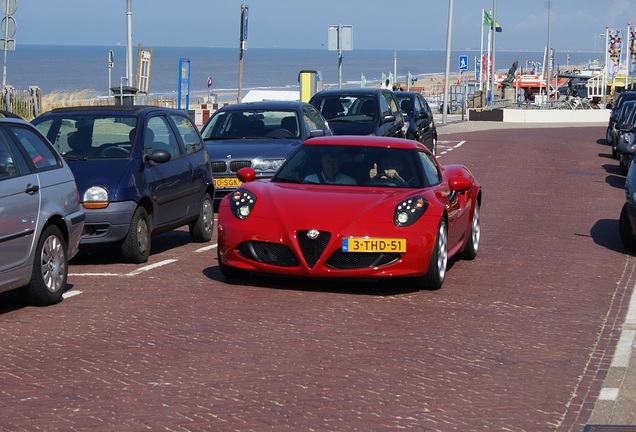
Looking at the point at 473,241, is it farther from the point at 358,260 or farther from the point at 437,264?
the point at 358,260

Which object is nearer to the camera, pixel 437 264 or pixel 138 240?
pixel 437 264

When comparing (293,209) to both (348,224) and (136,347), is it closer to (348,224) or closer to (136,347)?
(348,224)

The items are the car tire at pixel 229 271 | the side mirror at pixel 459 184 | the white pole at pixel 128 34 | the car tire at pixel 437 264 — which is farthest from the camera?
the white pole at pixel 128 34

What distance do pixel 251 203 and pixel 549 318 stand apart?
2.77 metres

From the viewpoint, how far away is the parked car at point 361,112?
23.0 m

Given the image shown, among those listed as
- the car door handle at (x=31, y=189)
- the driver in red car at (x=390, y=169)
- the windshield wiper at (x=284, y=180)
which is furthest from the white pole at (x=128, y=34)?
the car door handle at (x=31, y=189)

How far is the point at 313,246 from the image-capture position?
402 inches

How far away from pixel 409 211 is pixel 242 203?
146cm

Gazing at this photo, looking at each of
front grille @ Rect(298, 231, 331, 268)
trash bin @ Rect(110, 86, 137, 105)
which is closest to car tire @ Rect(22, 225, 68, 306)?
front grille @ Rect(298, 231, 331, 268)

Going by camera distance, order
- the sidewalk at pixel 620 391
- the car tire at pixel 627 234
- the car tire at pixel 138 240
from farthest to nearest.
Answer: the car tire at pixel 627 234 < the car tire at pixel 138 240 < the sidewalk at pixel 620 391

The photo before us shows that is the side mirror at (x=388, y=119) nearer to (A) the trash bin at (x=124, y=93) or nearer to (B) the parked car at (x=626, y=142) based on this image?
(B) the parked car at (x=626, y=142)

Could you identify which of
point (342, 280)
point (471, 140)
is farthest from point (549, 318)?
point (471, 140)

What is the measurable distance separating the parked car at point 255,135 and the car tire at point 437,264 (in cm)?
649

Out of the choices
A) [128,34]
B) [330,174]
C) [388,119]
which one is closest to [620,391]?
[330,174]
